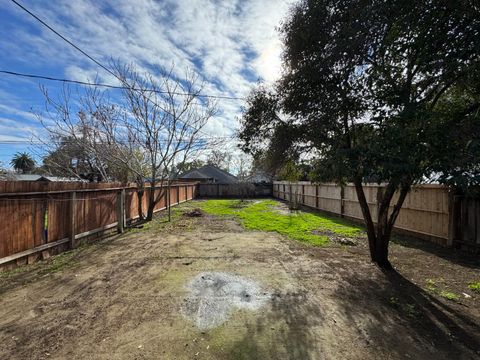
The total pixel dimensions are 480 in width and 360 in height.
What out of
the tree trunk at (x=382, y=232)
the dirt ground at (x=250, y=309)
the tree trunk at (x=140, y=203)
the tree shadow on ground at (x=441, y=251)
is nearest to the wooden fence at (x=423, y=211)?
the tree shadow on ground at (x=441, y=251)

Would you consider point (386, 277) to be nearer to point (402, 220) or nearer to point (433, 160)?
point (433, 160)

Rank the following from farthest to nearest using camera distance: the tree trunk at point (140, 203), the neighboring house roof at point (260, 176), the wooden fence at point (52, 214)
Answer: the tree trunk at point (140, 203) → the neighboring house roof at point (260, 176) → the wooden fence at point (52, 214)

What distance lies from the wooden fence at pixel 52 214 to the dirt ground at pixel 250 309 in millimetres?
505

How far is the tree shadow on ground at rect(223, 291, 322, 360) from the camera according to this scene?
2.65 meters

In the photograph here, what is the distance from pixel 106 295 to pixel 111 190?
5243 millimetres

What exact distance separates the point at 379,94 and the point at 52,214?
21.9 feet

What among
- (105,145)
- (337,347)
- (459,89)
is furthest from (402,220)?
(105,145)

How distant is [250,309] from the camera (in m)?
3.57

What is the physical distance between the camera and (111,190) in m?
8.67

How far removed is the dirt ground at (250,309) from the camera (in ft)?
9.03

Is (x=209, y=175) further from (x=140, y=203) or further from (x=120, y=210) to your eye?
(x=120, y=210)

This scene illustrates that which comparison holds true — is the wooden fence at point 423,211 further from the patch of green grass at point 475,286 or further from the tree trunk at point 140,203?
the tree trunk at point 140,203

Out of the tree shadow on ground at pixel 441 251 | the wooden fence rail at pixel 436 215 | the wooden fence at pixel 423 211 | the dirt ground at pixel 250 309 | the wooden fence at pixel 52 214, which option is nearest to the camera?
the dirt ground at pixel 250 309

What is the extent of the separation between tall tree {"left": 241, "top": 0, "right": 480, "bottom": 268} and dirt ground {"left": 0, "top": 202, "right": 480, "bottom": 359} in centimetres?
143
